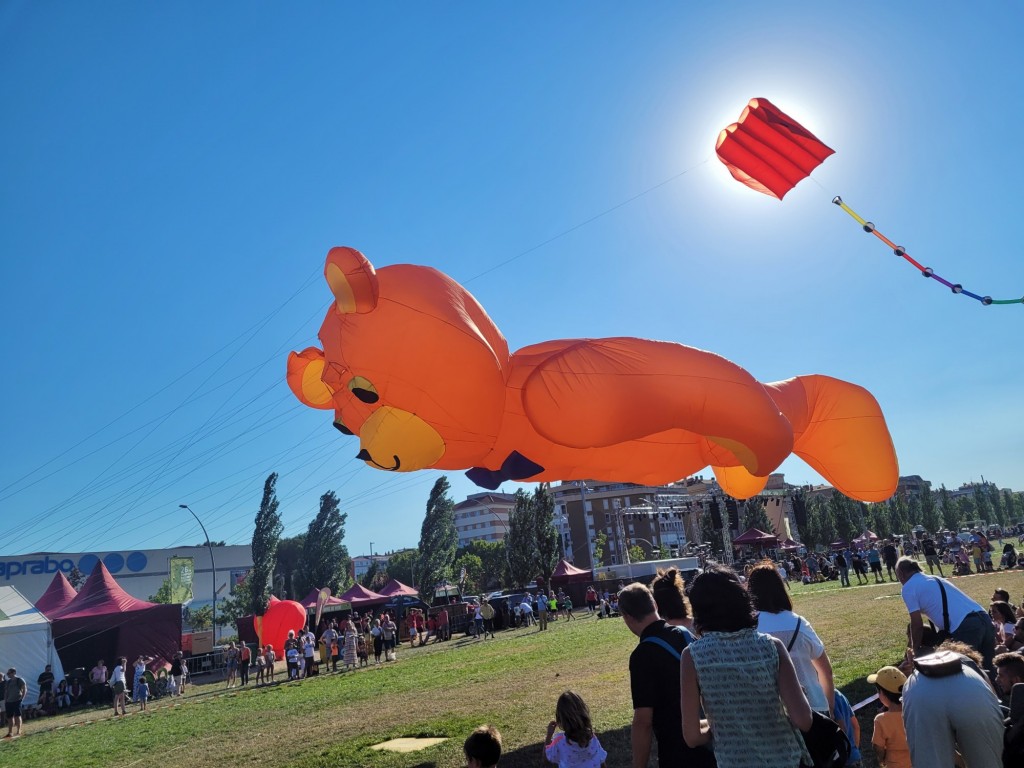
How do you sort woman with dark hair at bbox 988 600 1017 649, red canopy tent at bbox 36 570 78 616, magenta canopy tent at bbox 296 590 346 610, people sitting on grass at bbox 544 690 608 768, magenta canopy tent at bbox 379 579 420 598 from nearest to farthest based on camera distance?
people sitting on grass at bbox 544 690 608 768 → woman with dark hair at bbox 988 600 1017 649 → red canopy tent at bbox 36 570 78 616 → magenta canopy tent at bbox 296 590 346 610 → magenta canopy tent at bbox 379 579 420 598

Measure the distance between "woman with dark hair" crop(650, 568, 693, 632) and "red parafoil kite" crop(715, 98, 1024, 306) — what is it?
546 cm

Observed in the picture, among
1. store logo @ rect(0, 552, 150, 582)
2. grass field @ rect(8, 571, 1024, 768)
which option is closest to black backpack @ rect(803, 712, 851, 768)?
grass field @ rect(8, 571, 1024, 768)

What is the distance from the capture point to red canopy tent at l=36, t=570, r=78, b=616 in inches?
928

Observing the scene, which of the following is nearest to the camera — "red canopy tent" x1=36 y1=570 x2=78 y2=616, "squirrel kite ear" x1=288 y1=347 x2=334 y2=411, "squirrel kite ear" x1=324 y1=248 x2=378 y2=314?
"squirrel kite ear" x1=324 y1=248 x2=378 y2=314

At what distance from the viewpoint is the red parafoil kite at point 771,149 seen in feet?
25.2

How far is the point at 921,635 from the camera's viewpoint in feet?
16.9

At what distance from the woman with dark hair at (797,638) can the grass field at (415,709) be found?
237 cm

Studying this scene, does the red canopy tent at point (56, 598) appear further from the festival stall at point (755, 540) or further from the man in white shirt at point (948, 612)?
the festival stall at point (755, 540)

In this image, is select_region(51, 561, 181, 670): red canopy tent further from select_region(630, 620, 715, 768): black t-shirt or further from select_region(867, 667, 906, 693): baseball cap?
select_region(867, 667, 906, 693): baseball cap

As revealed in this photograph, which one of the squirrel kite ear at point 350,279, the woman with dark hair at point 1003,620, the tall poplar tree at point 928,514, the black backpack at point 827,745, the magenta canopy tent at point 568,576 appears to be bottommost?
the tall poplar tree at point 928,514

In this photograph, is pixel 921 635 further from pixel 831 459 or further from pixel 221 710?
pixel 221 710

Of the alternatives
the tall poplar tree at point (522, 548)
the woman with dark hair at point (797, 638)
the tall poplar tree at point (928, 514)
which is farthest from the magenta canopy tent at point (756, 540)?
the tall poplar tree at point (928, 514)

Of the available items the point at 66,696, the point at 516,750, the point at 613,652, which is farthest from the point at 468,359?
the point at 66,696

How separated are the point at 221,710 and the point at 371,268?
41.6 feet
